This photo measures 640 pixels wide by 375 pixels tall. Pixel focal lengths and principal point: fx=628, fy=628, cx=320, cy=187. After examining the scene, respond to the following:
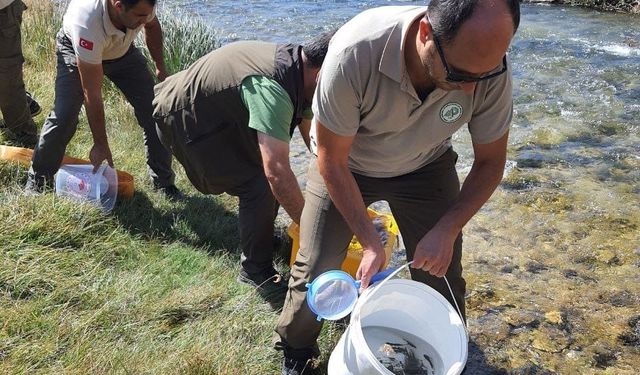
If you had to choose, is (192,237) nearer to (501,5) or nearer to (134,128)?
(134,128)

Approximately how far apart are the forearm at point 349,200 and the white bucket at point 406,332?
0.61ft

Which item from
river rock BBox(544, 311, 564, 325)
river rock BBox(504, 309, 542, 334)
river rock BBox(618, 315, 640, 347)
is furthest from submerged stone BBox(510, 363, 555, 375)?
river rock BBox(618, 315, 640, 347)

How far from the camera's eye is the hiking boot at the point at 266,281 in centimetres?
314

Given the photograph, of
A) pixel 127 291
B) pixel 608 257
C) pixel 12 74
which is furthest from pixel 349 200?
pixel 12 74

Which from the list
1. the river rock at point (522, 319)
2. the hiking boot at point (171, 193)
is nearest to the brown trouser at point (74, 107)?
the hiking boot at point (171, 193)

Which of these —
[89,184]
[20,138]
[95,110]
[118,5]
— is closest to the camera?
[118,5]

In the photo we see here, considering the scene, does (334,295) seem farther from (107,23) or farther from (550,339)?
(107,23)

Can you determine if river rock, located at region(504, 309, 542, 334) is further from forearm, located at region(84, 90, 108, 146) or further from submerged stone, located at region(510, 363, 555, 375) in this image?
forearm, located at region(84, 90, 108, 146)

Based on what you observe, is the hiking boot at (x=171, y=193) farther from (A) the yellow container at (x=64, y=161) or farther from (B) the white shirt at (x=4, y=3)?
(B) the white shirt at (x=4, y=3)

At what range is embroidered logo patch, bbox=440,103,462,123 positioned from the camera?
2.09 metres

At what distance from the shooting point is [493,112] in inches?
84.0

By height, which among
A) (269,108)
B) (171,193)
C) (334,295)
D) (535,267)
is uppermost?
(269,108)

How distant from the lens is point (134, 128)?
508 centimetres

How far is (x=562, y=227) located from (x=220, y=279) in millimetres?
2406
